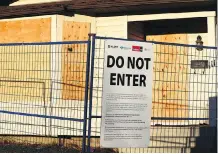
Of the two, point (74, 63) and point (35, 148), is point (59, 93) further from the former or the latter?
point (35, 148)

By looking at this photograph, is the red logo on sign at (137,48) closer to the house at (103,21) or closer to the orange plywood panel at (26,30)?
the house at (103,21)

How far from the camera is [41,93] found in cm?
991

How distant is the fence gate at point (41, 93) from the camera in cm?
965

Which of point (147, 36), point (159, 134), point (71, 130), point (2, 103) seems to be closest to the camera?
point (159, 134)

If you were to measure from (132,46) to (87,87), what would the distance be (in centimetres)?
101

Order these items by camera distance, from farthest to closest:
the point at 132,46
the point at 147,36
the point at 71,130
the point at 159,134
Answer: the point at 147,36 → the point at 71,130 → the point at 159,134 → the point at 132,46

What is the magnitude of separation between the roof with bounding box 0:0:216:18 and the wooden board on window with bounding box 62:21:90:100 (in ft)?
1.37

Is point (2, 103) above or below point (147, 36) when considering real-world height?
below

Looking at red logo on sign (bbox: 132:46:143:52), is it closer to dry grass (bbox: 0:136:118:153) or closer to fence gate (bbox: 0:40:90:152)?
dry grass (bbox: 0:136:118:153)

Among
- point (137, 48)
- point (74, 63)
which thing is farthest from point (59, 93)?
point (137, 48)

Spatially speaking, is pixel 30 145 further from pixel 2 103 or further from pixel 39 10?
pixel 39 10

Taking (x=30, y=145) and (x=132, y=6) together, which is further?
(x=132, y=6)

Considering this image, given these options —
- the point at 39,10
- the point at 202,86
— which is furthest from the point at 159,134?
the point at 39,10

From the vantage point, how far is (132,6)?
10.4m
